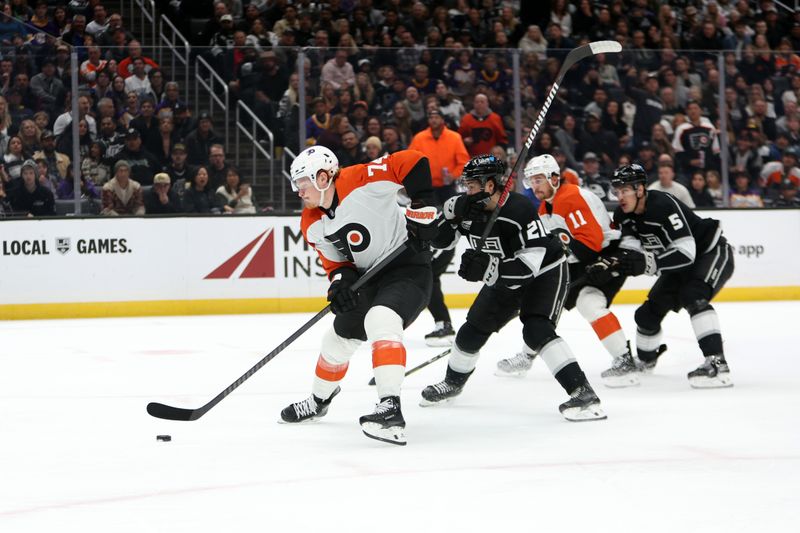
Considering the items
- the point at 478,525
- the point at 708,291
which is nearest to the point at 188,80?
the point at 708,291

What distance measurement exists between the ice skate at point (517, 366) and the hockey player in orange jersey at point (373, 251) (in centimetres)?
151

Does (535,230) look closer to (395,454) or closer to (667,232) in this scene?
(667,232)

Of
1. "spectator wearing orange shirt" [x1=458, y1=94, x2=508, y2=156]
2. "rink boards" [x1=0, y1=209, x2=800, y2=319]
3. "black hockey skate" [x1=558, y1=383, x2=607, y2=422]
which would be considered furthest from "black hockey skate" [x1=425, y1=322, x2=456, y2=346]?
"black hockey skate" [x1=558, y1=383, x2=607, y2=422]

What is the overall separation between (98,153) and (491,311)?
16.4 ft

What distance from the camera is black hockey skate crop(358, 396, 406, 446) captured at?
3792mm

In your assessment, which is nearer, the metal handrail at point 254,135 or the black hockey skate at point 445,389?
the black hockey skate at point 445,389

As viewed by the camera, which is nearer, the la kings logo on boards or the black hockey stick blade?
the black hockey stick blade

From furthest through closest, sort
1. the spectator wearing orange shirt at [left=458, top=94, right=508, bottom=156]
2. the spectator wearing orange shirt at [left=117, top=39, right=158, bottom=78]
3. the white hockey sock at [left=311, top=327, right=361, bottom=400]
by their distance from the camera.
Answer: the spectator wearing orange shirt at [left=458, top=94, right=508, bottom=156] < the spectator wearing orange shirt at [left=117, top=39, right=158, bottom=78] < the white hockey sock at [left=311, top=327, right=361, bottom=400]

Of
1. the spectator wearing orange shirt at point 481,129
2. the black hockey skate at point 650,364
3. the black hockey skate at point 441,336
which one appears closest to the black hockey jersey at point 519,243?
the black hockey skate at point 650,364

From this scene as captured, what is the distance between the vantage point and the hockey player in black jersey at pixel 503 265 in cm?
443

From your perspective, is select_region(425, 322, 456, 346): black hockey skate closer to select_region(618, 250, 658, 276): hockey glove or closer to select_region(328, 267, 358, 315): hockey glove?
select_region(618, 250, 658, 276): hockey glove

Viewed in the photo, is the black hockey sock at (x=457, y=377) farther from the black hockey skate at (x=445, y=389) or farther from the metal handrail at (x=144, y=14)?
the metal handrail at (x=144, y=14)

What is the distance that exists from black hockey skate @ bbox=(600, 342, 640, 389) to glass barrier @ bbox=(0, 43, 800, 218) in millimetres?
3202

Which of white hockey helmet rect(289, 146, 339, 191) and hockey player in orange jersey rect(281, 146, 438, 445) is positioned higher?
white hockey helmet rect(289, 146, 339, 191)
